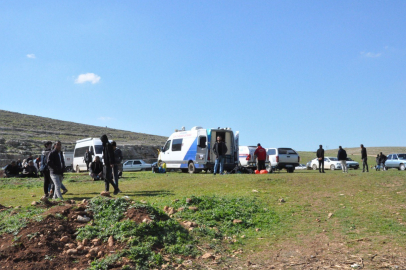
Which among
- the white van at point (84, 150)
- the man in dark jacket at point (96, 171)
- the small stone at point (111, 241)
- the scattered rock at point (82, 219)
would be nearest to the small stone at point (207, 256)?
the small stone at point (111, 241)

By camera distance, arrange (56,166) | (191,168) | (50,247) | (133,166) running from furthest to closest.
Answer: (133,166)
(191,168)
(56,166)
(50,247)

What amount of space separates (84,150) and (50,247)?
80.8 feet

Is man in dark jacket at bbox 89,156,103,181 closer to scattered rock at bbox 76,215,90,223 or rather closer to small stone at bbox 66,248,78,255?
scattered rock at bbox 76,215,90,223

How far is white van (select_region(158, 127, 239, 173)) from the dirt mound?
50.5 ft

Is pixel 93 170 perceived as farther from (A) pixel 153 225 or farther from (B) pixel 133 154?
(B) pixel 133 154

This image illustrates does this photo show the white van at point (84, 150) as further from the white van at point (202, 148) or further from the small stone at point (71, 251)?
the small stone at point (71, 251)

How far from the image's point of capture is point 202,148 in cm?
2284

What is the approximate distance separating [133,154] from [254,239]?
42.4m

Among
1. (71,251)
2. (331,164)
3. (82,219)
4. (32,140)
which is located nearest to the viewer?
(71,251)

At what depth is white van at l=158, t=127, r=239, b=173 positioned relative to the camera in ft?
74.4

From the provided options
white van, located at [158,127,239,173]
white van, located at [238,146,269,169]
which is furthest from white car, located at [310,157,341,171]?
white van, located at [158,127,239,173]

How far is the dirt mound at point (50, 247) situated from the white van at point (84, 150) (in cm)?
2107

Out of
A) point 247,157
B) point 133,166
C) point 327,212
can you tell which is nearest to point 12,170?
point 133,166

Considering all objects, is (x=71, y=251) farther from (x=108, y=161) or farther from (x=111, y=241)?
(x=108, y=161)
